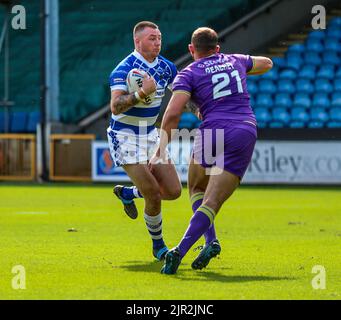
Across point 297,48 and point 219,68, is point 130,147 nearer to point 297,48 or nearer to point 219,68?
point 219,68

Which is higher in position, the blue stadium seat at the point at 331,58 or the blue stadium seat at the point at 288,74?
the blue stadium seat at the point at 331,58

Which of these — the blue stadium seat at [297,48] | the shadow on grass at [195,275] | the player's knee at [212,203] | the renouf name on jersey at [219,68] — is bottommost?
the shadow on grass at [195,275]

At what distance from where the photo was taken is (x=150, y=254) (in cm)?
1097

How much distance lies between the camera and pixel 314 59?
30.6 meters

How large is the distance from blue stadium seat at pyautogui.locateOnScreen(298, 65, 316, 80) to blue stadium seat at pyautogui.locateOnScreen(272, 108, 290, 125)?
160 centimetres

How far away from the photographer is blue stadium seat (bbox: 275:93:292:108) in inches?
1156

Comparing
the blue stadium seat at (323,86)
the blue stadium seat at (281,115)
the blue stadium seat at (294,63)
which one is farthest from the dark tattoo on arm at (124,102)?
the blue stadium seat at (294,63)

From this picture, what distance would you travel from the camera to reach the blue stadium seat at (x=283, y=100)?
29.4 meters

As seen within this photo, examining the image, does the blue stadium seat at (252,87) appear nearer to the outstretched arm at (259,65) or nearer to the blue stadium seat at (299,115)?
the blue stadium seat at (299,115)

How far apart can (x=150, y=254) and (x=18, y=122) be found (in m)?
20.2

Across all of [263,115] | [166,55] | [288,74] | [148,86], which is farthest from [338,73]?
[148,86]

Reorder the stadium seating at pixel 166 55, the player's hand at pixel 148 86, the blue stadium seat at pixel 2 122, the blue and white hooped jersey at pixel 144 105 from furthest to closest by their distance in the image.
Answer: the blue stadium seat at pixel 2 122
the stadium seating at pixel 166 55
the blue and white hooped jersey at pixel 144 105
the player's hand at pixel 148 86

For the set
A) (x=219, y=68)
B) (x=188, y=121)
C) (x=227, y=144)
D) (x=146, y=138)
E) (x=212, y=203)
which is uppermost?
(x=188, y=121)

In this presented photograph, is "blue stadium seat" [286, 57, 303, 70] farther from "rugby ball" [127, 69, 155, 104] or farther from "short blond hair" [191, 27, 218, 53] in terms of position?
"short blond hair" [191, 27, 218, 53]
